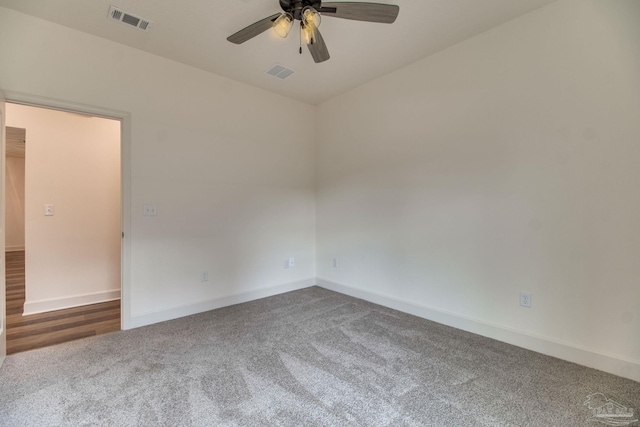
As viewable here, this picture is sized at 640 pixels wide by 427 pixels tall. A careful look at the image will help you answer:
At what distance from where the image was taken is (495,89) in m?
2.53

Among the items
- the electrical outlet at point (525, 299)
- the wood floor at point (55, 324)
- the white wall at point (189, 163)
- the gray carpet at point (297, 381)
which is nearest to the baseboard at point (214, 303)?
the white wall at point (189, 163)

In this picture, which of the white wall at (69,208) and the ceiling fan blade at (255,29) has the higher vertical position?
the ceiling fan blade at (255,29)

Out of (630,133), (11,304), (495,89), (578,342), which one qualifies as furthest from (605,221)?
(11,304)

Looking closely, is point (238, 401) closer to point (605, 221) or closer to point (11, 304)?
point (605, 221)

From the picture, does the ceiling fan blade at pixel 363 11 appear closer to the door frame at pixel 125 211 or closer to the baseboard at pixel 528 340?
the door frame at pixel 125 211

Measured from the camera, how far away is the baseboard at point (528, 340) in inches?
78.4

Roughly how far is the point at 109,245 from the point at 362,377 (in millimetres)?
3682

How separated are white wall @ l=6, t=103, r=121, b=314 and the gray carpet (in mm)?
1403

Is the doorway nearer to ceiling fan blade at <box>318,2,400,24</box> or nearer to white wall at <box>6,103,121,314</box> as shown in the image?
white wall at <box>6,103,121,314</box>

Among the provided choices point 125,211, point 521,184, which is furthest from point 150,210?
point 521,184

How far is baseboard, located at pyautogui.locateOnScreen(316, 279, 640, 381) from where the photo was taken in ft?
6.53

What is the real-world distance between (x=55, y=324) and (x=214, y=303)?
157 cm

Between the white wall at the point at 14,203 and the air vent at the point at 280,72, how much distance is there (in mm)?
8236

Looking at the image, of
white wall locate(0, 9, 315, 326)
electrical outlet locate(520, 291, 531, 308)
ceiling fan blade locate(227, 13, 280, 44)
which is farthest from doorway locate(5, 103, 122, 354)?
electrical outlet locate(520, 291, 531, 308)
